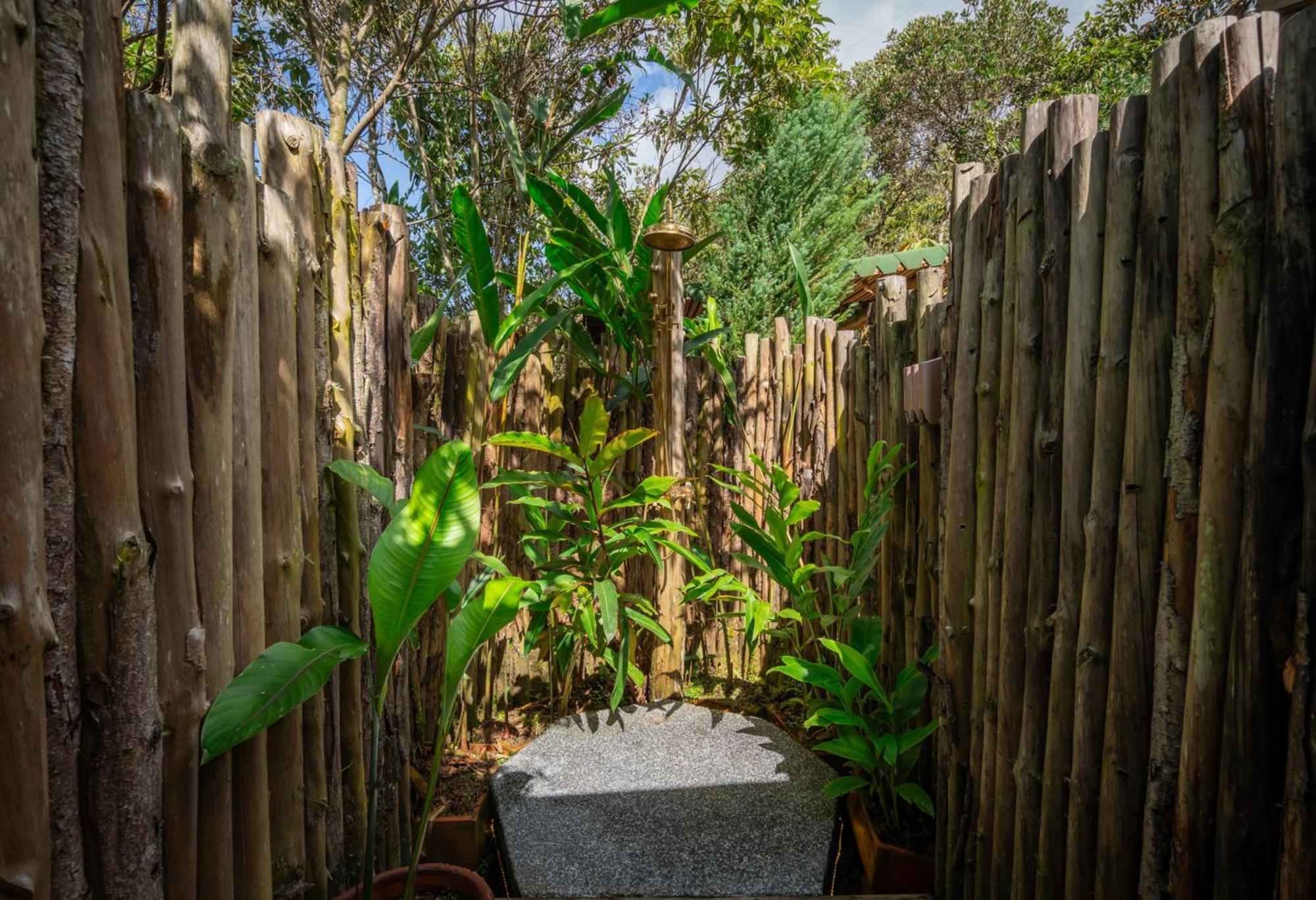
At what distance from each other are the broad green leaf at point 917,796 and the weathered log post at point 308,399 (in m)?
1.37

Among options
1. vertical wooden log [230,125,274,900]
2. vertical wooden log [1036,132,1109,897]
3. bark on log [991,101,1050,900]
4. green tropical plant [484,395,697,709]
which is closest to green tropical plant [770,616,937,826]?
bark on log [991,101,1050,900]

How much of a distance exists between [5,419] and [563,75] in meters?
5.47

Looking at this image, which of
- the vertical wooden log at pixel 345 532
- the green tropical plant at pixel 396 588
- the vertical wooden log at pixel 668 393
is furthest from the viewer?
the vertical wooden log at pixel 668 393

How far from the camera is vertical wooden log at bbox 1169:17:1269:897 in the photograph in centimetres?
95

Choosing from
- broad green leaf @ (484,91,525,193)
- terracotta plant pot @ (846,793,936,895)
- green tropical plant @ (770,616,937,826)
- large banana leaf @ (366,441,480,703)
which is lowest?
terracotta plant pot @ (846,793,936,895)

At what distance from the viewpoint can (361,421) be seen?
161 cm

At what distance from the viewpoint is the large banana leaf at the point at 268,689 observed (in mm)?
991

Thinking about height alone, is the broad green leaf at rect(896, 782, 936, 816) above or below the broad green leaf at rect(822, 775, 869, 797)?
above

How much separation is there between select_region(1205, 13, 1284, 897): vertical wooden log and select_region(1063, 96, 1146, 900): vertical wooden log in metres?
0.17

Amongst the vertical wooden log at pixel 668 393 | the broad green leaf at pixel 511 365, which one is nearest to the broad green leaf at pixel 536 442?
the broad green leaf at pixel 511 365

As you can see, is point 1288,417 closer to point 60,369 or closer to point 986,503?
point 986,503

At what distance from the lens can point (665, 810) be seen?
76.8 inches

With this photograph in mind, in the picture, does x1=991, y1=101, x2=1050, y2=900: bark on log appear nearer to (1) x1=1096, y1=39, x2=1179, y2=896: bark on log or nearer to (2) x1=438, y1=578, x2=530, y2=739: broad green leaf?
(1) x1=1096, y1=39, x2=1179, y2=896: bark on log

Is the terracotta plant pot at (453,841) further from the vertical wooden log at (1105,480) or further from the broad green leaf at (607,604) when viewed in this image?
the vertical wooden log at (1105,480)
